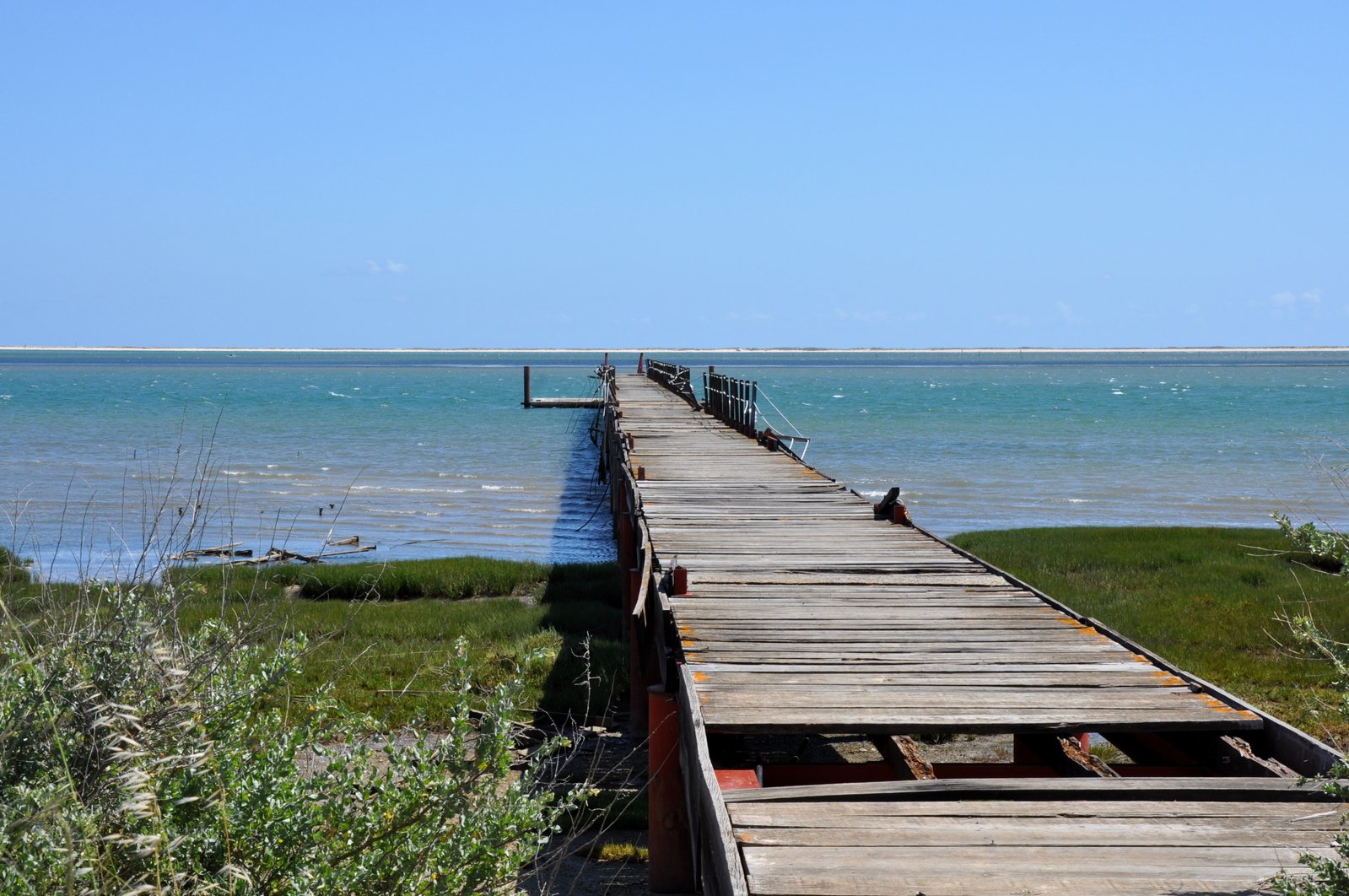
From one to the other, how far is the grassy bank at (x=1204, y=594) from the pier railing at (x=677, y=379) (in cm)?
1208

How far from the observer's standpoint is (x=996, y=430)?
167 ft

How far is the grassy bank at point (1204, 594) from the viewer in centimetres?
1034

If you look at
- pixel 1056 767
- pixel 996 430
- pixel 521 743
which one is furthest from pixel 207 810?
pixel 996 430

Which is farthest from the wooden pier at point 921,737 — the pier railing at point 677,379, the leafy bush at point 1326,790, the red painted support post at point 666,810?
the pier railing at point 677,379

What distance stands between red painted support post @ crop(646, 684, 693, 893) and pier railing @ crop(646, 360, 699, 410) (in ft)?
72.9

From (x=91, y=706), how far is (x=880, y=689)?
3268 millimetres

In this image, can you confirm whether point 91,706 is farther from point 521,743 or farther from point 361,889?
point 521,743

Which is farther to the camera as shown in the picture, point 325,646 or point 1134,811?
point 325,646

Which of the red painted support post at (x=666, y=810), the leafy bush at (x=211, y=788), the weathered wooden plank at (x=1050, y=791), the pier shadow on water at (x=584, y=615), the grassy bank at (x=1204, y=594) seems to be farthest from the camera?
the grassy bank at (x=1204, y=594)

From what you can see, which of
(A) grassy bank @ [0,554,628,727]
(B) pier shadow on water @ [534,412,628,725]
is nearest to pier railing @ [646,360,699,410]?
(B) pier shadow on water @ [534,412,628,725]

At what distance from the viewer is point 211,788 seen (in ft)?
Result: 11.1

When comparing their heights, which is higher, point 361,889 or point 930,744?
point 361,889

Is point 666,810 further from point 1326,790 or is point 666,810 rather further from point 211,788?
point 1326,790

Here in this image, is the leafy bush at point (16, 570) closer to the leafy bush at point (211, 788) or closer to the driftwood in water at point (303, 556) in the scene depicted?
the driftwood in water at point (303, 556)
